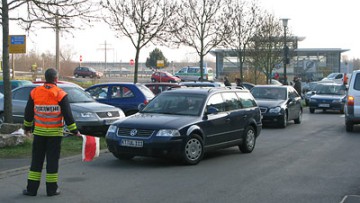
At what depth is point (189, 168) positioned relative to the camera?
1021cm

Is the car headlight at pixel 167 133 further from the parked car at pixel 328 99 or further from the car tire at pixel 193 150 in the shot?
the parked car at pixel 328 99

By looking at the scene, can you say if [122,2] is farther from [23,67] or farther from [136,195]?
[23,67]

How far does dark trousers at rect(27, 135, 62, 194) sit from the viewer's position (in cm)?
766

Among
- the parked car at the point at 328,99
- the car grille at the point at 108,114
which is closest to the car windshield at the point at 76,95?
the car grille at the point at 108,114

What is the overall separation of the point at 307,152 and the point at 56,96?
7.01 meters

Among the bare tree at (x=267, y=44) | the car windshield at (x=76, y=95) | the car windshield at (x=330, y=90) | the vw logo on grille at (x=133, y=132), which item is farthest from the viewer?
the bare tree at (x=267, y=44)

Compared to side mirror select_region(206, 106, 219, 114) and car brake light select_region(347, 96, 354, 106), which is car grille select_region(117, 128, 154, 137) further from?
car brake light select_region(347, 96, 354, 106)

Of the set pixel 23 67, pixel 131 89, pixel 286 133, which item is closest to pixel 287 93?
pixel 286 133

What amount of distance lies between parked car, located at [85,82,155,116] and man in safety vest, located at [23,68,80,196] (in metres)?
9.40

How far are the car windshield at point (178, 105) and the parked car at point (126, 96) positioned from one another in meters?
5.44

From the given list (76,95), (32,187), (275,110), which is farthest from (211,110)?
(275,110)

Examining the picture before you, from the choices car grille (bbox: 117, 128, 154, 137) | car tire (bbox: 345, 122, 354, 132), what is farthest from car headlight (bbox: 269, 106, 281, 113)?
car grille (bbox: 117, 128, 154, 137)

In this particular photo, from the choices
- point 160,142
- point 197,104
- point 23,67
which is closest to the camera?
point 160,142

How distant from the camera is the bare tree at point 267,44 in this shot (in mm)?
37469
